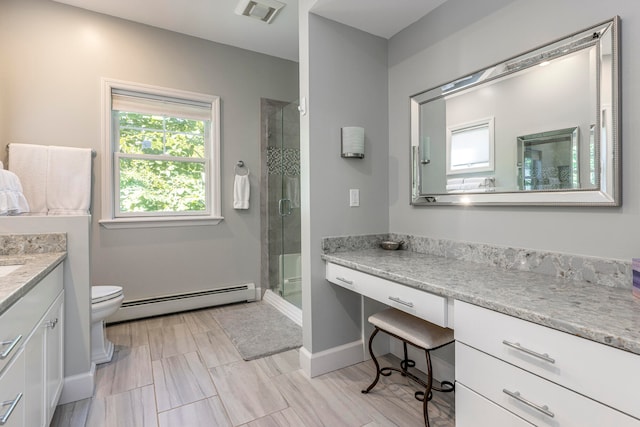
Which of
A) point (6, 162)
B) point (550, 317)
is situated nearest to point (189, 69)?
point (6, 162)

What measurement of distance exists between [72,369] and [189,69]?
106 inches

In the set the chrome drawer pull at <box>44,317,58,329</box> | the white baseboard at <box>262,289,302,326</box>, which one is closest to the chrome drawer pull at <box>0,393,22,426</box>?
the chrome drawer pull at <box>44,317,58,329</box>

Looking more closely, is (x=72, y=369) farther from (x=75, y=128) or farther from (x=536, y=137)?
(x=536, y=137)

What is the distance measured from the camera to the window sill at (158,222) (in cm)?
284

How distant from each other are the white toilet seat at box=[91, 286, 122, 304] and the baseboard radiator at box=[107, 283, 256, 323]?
63 cm

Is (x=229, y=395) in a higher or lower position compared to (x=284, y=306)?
lower

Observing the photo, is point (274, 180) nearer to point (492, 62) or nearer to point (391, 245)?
point (391, 245)

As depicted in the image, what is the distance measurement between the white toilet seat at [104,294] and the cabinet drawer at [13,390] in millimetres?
1146

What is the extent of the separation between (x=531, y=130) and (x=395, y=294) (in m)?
1.02

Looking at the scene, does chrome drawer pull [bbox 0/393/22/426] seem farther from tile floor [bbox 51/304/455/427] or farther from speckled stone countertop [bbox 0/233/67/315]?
tile floor [bbox 51/304/455/427]

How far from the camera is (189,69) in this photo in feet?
10.3

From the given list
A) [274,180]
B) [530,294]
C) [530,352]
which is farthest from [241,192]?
[530,352]

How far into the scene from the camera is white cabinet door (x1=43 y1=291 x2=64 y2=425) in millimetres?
1399

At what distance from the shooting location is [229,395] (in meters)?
1.83
